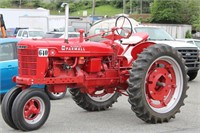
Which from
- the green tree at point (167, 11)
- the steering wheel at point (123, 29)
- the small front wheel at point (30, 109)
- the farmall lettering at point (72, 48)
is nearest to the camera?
the small front wheel at point (30, 109)

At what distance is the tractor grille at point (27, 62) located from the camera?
7.25m

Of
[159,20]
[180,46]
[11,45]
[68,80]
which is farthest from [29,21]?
[68,80]

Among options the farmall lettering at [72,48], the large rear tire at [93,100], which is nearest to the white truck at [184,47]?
the large rear tire at [93,100]

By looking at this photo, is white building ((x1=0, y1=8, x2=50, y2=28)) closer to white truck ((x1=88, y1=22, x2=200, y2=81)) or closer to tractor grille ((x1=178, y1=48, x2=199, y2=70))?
white truck ((x1=88, y1=22, x2=200, y2=81))

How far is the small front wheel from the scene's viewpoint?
6948mm

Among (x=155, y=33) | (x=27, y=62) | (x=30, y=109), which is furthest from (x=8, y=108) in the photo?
(x=155, y=33)

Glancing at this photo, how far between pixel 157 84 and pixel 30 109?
2.40 metres

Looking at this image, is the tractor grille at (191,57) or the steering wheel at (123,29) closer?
the steering wheel at (123,29)

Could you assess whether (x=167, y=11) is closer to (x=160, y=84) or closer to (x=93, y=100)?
(x=93, y=100)

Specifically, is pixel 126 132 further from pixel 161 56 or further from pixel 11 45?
pixel 11 45

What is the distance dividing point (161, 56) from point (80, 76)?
1.48m

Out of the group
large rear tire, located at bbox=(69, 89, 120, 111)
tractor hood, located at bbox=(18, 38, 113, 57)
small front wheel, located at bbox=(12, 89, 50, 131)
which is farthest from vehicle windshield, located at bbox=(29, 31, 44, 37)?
small front wheel, located at bbox=(12, 89, 50, 131)

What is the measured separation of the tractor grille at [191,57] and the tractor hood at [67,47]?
6.94 metres

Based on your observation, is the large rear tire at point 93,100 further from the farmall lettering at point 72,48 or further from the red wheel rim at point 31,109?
the red wheel rim at point 31,109
